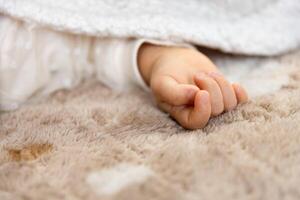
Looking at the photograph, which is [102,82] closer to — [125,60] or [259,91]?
[125,60]

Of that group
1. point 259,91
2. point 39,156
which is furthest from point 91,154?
point 259,91

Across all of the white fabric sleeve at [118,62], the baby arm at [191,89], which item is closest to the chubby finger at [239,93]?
the baby arm at [191,89]

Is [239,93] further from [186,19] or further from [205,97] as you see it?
[186,19]

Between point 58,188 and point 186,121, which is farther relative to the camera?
point 186,121

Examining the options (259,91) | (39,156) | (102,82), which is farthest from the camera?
(102,82)

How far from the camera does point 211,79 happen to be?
58cm

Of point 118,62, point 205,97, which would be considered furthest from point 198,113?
point 118,62

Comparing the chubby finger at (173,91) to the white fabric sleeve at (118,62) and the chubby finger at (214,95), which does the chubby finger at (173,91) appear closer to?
the chubby finger at (214,95)

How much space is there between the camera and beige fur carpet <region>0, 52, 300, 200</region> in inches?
16.7

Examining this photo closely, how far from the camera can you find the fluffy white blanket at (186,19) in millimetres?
723

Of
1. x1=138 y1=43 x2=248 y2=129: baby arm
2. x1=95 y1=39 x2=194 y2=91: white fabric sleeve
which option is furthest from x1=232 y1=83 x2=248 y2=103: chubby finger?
x1=95 y1=39 x2=194 y2=91: white fabric sleeve

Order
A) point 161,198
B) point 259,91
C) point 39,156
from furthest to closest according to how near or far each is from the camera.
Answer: point 259,91, point 39,156, point 161,198

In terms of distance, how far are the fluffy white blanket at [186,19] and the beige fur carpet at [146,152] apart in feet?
0.44

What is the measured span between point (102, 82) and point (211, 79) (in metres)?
0.25
